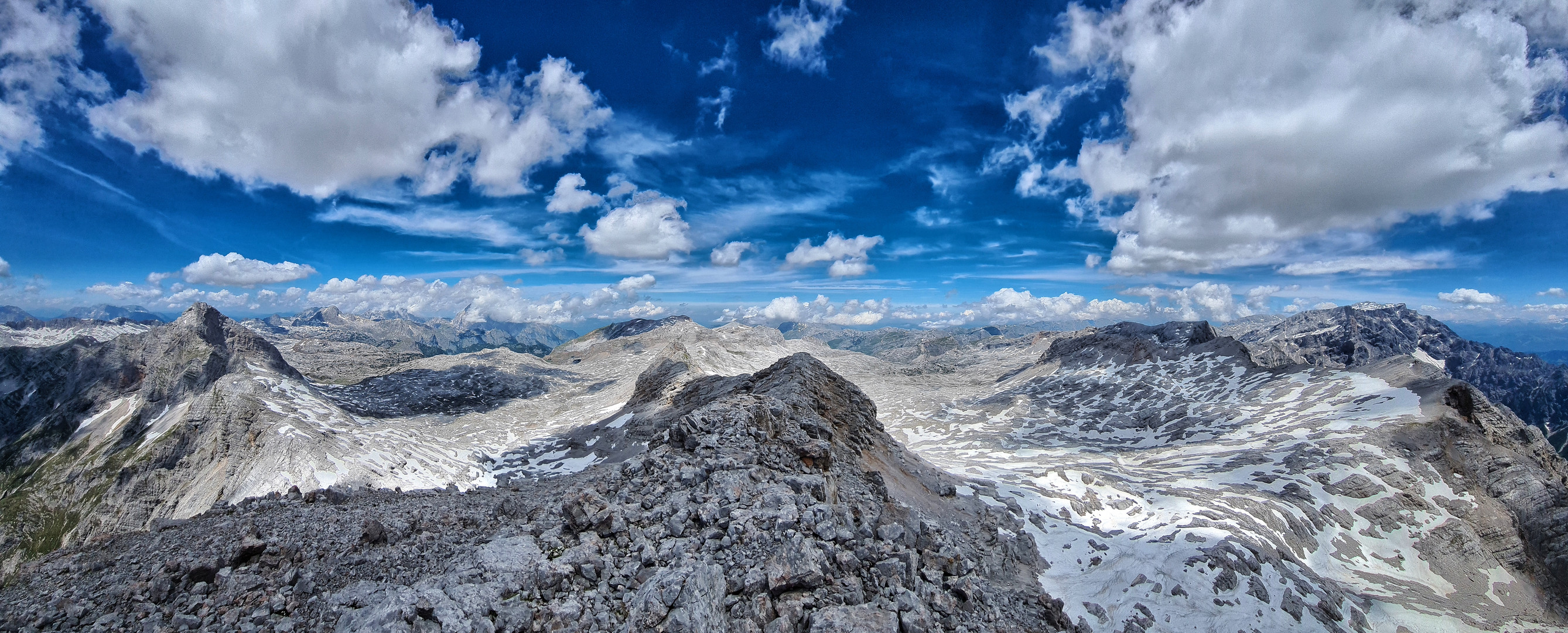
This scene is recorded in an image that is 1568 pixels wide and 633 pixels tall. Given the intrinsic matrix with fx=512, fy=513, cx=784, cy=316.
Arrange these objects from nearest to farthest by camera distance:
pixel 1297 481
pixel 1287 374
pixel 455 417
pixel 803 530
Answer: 1. pixel 803 530
2. pixel 1297 481
3. pixel 1287 374
4. pixel 455 417

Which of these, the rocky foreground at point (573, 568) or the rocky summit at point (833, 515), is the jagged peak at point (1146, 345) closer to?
the rocky summit at point (833, 515)

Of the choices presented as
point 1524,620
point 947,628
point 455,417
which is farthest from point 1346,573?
point 455,417

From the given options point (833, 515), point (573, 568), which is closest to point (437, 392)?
point (573, 568)

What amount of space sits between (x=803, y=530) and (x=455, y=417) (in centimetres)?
10274

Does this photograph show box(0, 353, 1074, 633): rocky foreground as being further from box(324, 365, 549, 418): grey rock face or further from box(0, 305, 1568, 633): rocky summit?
box(324, 365, 549, 418): grey rock face

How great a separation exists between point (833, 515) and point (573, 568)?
6.83 m

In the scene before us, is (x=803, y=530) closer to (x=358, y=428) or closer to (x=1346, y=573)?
(x=1346, y=573)

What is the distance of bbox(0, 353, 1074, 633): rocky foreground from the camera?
9.77m

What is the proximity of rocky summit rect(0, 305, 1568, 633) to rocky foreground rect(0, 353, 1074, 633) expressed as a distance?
0.24 feet

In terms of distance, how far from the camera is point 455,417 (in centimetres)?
9481

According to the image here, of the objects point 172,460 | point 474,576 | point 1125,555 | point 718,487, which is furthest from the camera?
point 172,460

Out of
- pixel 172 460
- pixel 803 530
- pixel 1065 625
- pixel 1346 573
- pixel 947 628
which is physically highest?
pixel 803 530

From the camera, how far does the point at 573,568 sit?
11.0 m

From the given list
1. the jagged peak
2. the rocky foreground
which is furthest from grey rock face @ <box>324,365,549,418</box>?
the jagged peak
